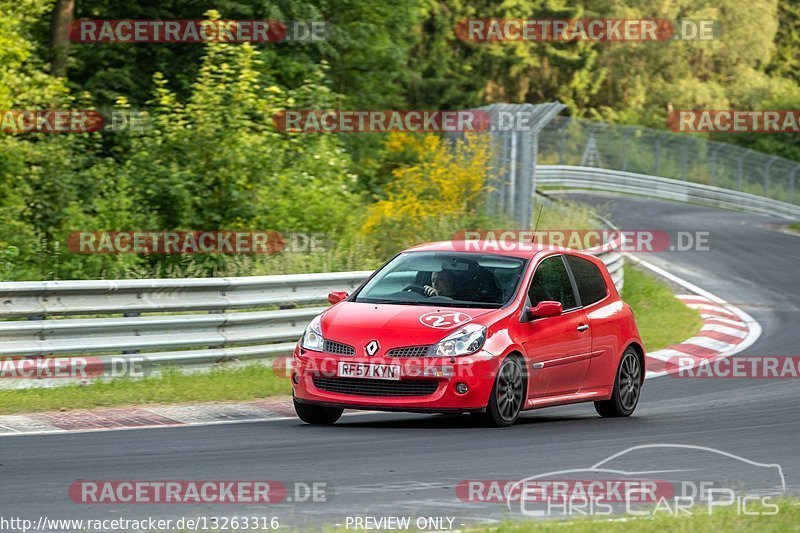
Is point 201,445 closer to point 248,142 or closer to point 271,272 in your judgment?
point 271,272

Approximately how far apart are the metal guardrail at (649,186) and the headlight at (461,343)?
121ft

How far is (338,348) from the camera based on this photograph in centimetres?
1097

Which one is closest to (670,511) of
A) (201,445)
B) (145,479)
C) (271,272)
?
(145,479)

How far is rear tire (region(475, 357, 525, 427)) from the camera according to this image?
1088 centimetres

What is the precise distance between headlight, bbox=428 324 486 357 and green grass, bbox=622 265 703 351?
787 centimetres

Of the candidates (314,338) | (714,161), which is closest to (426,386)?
(314,338)

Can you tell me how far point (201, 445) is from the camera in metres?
9.94

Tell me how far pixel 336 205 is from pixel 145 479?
1410 centimetres

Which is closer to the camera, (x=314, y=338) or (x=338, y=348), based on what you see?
(x=338, y=348)

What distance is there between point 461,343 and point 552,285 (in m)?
1.62

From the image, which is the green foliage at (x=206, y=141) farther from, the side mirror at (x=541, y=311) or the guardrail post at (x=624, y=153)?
the side mirror at (x=541, y=311)
